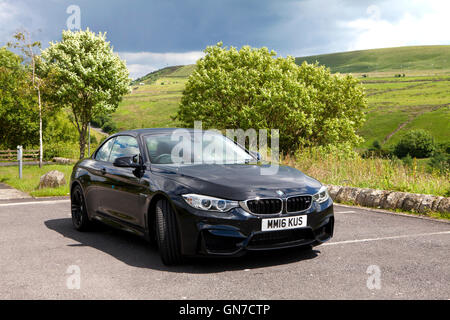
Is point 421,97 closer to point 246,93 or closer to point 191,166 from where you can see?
point 246,93

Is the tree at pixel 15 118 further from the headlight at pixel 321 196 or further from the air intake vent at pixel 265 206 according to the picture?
the air intake vent at pixel 265 206

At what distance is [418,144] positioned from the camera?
303 ft

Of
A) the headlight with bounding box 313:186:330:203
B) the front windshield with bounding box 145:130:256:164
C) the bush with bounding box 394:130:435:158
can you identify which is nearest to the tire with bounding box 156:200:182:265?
the front windshield with bounding box 145:130:256:164

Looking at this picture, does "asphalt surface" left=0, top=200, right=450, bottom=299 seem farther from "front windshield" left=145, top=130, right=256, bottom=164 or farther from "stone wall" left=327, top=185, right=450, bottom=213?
"stone wall" left=327, top=185, right=450, bottom=213

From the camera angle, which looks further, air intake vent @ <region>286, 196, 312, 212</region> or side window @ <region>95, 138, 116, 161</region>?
side window @ <region>95, 138, 116, 161</region>

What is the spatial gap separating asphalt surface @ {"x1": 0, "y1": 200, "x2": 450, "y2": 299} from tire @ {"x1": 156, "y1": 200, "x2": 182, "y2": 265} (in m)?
0.13

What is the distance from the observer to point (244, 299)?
424 centimetres

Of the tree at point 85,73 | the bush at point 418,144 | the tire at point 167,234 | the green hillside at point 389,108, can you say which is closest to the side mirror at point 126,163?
the tire at point 167,234

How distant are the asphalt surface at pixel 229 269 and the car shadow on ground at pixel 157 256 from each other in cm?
1

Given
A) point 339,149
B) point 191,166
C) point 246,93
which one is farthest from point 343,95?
point 191,166

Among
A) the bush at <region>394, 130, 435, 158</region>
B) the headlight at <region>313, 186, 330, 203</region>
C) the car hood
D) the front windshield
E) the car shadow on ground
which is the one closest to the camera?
the car hood

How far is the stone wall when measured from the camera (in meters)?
9.38
